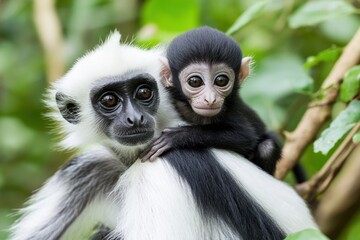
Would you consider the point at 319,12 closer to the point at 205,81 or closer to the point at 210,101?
the point at 205,81

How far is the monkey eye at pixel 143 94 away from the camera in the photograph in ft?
13.7

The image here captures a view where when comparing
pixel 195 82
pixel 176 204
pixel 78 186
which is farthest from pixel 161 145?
pixel 78 186

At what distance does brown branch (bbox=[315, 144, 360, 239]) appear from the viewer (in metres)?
4.46

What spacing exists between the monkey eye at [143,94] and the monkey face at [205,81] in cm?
20

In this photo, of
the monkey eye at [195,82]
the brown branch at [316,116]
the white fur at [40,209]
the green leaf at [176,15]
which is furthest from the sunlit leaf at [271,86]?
the white fur at [40,209]

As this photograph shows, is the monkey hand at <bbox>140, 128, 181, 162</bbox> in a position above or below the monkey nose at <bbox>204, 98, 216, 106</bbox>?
below

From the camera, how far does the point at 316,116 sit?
4617mm

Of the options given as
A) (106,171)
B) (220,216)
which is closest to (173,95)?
(106,171)

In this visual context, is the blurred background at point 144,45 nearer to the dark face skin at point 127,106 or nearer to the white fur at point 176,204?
the dark face skin at point 127,106

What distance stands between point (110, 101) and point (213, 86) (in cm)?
59

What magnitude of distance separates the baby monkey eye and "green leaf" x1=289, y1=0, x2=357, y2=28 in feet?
3.93

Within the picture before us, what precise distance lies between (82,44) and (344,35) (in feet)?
9.24

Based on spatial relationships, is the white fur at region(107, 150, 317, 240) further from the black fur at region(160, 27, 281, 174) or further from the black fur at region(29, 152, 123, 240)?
the black fur at region(29, 152, 123, 240)

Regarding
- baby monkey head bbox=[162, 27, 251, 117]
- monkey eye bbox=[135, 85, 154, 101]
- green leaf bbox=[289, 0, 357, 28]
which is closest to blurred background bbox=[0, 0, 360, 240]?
green leaf bbox=[289, 0, 357, 28]
